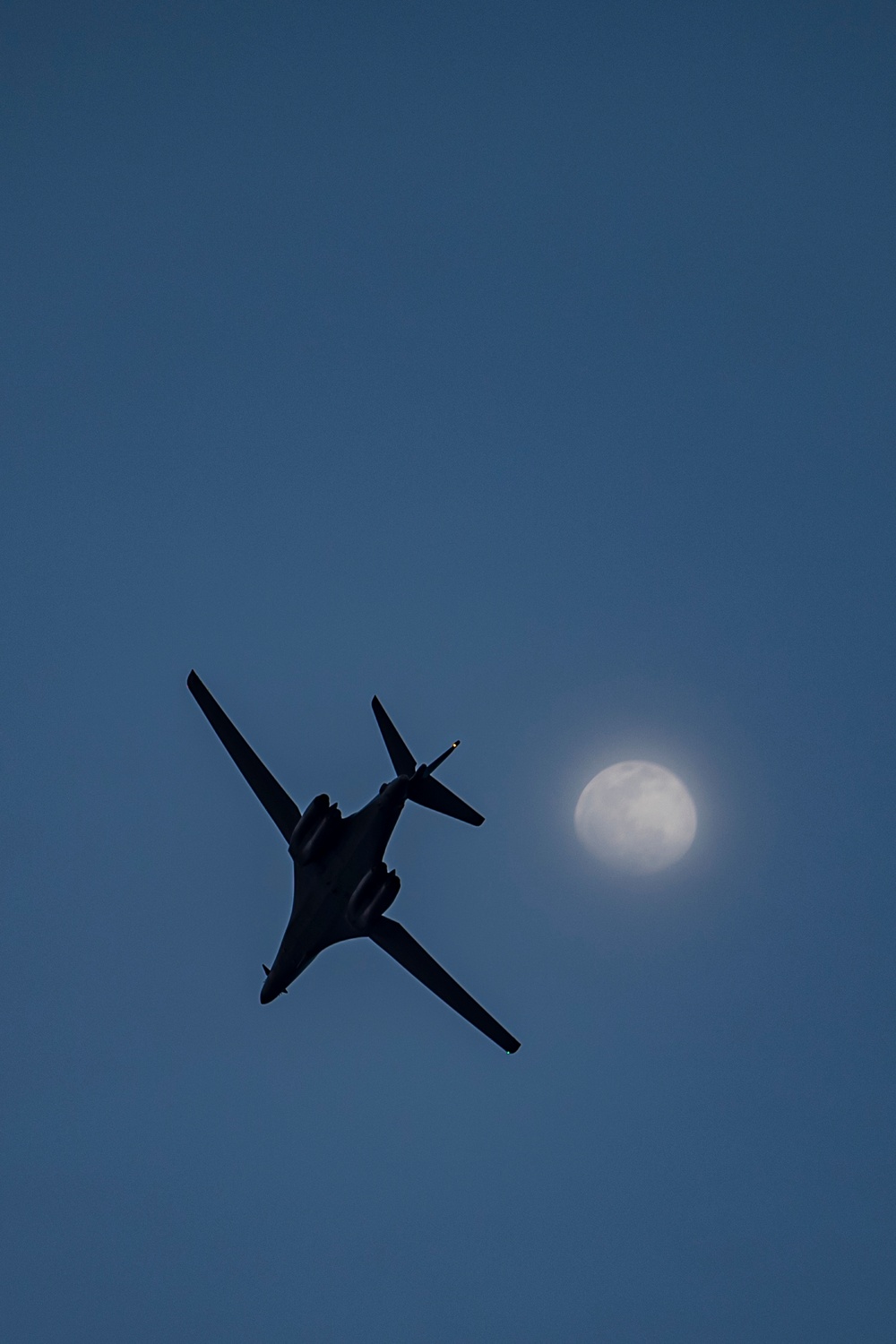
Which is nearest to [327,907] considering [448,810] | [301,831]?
[301,831]

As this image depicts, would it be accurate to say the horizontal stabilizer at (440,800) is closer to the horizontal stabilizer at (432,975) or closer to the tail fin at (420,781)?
the tail fin at (420,781)

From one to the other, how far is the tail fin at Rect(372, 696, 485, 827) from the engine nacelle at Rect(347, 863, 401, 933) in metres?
4.08

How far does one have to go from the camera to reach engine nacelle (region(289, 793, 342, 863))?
1513 inches

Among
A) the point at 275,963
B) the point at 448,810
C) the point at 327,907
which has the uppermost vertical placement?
the point at 448,810

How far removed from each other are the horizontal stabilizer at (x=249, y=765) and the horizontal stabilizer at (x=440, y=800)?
6.44m

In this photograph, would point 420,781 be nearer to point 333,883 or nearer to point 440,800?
point 440,800

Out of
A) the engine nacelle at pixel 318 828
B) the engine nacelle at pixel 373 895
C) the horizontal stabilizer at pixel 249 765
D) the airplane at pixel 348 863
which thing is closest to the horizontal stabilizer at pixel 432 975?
the airplane at pixel 348 863

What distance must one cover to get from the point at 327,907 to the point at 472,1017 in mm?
8388

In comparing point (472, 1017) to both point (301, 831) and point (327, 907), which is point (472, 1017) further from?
point (301, 831)

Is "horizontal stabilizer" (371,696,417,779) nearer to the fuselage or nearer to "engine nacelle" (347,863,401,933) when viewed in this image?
the fuselage

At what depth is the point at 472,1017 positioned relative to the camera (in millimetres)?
42656

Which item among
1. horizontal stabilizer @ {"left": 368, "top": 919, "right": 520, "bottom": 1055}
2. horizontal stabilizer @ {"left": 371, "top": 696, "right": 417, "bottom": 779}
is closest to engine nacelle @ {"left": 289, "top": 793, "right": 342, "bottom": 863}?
horizontal stabilizer @ {"left": 371, "top": 696, "right": 417, "bottom": 779}

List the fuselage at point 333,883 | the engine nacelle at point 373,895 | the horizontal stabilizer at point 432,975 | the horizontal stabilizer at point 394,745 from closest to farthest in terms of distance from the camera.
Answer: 1. the horizontal stabilizer at point 394,745
2. the fuselage at point 333,883
3. the engine nacelle at point 373,895
4. the horizontal stabilizer at point 432,975

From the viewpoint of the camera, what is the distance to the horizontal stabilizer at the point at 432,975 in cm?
4194
